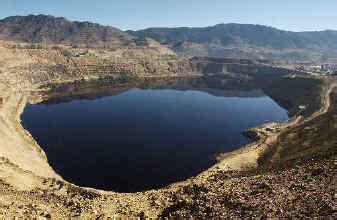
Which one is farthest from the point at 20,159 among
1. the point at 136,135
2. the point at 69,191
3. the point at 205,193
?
the point at 205,193

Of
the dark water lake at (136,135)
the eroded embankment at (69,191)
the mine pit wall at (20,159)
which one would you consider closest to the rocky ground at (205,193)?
the eroded embankment at (69,191)

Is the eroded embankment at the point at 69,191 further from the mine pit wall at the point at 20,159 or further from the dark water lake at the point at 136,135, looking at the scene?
the dark water lake at the point at 136,135

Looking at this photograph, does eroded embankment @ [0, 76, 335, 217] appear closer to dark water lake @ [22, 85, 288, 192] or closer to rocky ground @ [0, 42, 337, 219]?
rocky ground @ [0, 42, 337, 219]

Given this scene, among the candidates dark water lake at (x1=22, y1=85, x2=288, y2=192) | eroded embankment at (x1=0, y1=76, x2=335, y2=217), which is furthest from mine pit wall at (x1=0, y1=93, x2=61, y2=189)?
dark water lake at (x1=22, y1=85, x2=288, y2=192)

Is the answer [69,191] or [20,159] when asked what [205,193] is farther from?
[20,159]

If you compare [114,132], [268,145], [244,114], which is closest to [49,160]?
[114,132]

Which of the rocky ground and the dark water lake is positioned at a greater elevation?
the rocky ground

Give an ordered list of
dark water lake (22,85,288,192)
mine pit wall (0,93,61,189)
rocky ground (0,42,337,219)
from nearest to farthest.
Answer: rocky ground (0,42,337,219)
mine pit wall (0,93,61,189)
dark water lake (22,85,288,192)

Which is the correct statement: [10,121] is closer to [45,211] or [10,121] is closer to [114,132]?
[114,132]
